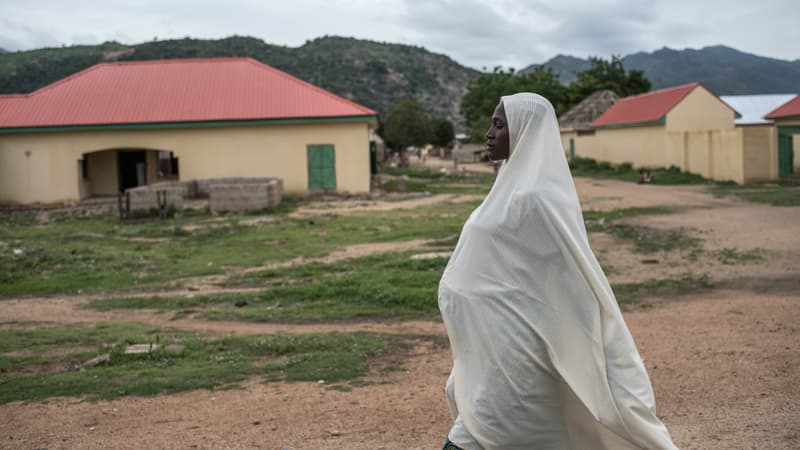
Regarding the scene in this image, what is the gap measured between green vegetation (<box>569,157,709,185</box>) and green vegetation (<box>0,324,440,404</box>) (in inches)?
966

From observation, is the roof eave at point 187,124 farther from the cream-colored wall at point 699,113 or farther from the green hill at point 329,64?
the green hill at point 329,64

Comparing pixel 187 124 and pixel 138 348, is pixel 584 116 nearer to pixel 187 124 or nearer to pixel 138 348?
pixel 187 124

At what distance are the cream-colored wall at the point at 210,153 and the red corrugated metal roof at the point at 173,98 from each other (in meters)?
0.53

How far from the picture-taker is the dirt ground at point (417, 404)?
5.18m

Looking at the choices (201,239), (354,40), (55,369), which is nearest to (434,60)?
(354,40)

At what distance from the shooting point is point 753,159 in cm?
2764

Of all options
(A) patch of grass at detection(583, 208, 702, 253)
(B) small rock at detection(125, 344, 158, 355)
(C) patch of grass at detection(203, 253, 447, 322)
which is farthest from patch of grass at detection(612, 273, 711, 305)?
(B) small rock at detection(125, 344, 158, 355)

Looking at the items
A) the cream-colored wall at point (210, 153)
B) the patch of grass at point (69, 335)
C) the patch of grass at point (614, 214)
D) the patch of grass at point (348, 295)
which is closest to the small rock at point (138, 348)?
the patch of grass at point (69, 335)

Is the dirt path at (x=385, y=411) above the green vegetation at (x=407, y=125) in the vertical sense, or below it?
below

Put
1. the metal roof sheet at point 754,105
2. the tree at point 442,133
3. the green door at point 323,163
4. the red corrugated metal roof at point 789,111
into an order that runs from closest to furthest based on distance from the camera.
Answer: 1. the green door at point 323,163
2. the red corrugated metal roof at point 789,111
3. the metal roof sheet at point 754,105
4. the tree at point 442,133

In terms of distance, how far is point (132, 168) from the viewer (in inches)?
1225

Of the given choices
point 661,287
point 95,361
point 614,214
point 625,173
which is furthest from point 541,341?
point 625,173

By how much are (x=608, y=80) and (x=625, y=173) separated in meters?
29.2

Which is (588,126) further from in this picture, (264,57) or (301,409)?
(264,57)
